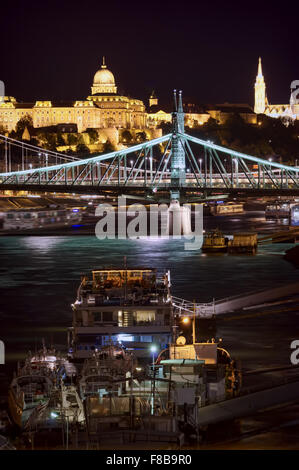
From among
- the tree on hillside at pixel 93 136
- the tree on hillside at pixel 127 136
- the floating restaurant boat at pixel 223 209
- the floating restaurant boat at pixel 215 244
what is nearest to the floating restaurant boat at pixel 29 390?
the floating restaurant boat at pixel 215 244

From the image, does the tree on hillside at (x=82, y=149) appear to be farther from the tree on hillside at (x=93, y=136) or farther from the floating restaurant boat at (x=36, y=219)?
the floating restaurant boat at (x=36, y=219)

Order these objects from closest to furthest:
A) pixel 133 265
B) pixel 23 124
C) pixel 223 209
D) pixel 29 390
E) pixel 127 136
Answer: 1. pixel 29 390
2. pixel 133 265
3. pixel 223 209
4. pixel 127 136
5. pixel 23 124

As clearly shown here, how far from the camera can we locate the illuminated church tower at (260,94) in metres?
185

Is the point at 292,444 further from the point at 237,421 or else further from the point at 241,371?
the point at 241,371

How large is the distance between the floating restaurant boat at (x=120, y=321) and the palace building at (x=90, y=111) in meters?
115

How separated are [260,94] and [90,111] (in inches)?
2273

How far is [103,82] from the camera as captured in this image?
14912 cm

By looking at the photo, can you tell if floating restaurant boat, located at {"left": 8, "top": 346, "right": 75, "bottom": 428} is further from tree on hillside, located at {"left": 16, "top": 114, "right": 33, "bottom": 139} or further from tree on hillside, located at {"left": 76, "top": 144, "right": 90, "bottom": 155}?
tree on hillside, located at {"left": 16, "top": 114, "right": 33, "bottom": 139}

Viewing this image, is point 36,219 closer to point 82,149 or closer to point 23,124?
point 82,149

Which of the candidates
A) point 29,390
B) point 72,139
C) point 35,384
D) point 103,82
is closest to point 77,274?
point 35,384

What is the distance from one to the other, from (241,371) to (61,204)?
70291 millimetres

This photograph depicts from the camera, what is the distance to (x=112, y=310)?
1872 cm

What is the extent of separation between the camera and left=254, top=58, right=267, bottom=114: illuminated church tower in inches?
7279

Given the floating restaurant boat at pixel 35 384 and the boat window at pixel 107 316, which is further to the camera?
the boat window at pixel 107 316
